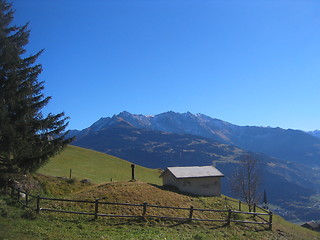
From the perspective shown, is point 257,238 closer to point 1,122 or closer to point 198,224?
point 198,224

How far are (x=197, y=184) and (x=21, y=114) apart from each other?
81.2 feet

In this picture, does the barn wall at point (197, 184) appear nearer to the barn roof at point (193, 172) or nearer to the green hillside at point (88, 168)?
the barn roof at point (193, 172)

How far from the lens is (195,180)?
129 ft

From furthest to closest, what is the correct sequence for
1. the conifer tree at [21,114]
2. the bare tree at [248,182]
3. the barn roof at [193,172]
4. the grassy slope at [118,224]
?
the bare tree at [248,182]
the barn roof at [193,172]
the conifer tree at [21,114]
the grassy slope at [118,224]

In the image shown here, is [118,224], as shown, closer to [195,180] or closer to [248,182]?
[195,180]

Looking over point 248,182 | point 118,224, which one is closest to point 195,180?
point 118,224

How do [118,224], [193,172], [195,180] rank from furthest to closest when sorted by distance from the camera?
1. [193,172]
2. [195,180]
3. [118,224]

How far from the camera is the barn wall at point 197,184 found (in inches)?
1527

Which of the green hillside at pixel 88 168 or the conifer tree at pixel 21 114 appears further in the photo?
the green hillside at pixel 88 168

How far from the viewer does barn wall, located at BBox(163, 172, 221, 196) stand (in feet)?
127

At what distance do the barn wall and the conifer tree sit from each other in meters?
17.2

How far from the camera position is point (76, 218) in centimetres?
2311

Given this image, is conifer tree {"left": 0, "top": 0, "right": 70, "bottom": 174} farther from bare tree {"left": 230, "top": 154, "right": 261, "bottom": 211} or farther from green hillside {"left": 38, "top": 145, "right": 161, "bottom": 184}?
bare tree {"left": 230, "top": 154, "right": 261, "bottom": 211}

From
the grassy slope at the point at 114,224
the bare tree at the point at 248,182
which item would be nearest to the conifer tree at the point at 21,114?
the grassy slope at the point at 114,224
